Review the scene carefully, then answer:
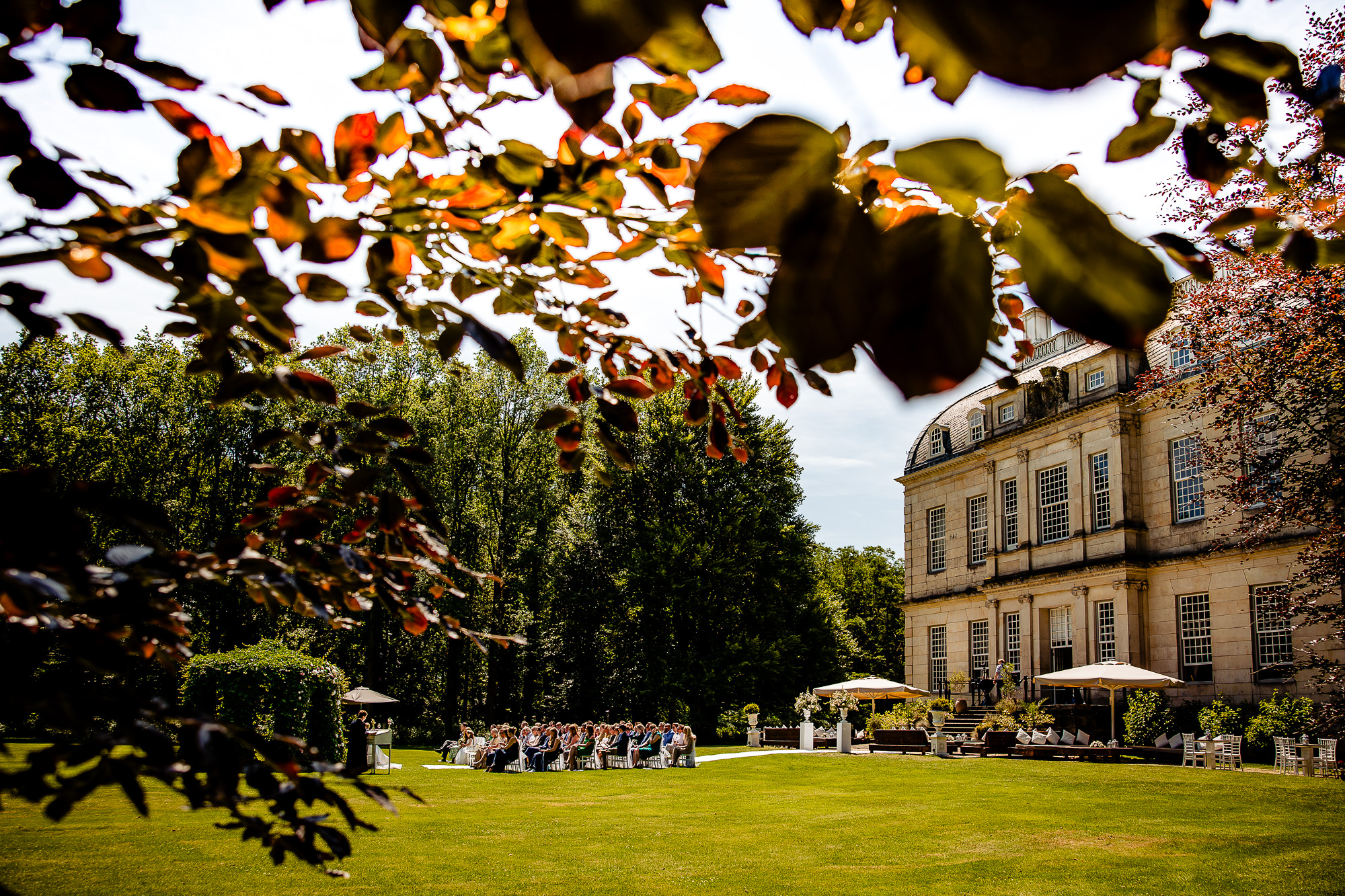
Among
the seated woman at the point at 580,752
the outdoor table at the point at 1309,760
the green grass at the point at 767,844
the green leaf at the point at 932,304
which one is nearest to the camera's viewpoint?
the green leaf at the point at 932,304

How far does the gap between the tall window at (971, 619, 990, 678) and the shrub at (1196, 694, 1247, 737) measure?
10.5 m

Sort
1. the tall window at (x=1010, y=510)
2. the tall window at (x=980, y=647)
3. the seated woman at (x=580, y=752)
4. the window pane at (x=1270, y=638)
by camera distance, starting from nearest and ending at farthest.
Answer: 1. the seated woman at (x=580, y=752)
2. the window pane at (x=1270, y=638)
3. the tall window at (x=1010, y=510)
4. the tall window at (x=980, y=647)

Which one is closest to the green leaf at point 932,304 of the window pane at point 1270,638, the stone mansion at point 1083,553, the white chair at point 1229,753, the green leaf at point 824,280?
the green leaf at point 824,280

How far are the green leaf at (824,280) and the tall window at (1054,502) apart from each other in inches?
1248

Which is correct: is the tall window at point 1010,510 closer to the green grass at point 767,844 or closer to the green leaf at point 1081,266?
the green grass at point 767,844

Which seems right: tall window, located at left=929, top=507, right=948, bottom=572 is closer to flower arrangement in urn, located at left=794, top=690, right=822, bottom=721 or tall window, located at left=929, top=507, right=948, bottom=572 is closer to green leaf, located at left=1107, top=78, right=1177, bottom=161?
flower arrangement in urn, located at left=794, top=690, right=822, bottom=721

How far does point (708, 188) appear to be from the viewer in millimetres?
506

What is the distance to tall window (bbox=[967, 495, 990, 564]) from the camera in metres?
33.9

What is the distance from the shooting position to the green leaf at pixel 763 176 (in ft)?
1.69

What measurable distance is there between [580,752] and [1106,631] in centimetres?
1706

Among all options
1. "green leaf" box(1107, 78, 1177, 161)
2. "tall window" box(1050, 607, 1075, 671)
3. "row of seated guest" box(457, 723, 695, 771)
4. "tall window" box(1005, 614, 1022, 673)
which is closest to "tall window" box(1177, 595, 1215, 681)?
"tall window" box(1050, 607, 1075, 671)

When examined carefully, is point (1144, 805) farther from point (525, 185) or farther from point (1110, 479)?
point (1110, 479)

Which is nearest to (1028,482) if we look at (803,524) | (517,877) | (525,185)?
(803,524)

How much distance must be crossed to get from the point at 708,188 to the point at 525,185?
1.01m
